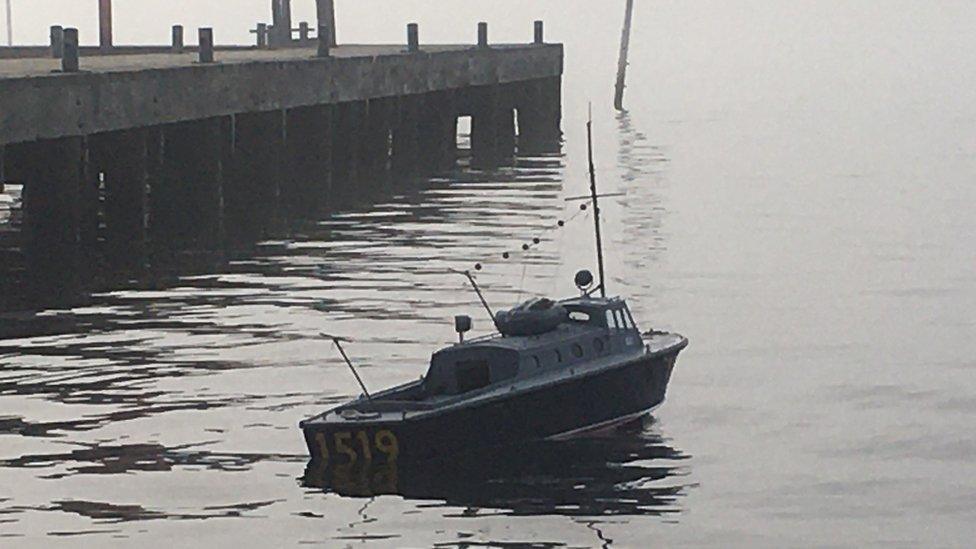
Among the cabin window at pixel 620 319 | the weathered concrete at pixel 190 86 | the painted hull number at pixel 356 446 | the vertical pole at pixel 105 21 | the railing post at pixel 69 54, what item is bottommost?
the painted hull number at pixel 356 446

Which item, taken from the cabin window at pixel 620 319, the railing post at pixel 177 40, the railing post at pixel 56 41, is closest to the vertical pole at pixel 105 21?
the railing post at pixel 177 40

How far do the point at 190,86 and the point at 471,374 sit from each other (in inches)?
962

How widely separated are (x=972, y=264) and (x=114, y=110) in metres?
18.4

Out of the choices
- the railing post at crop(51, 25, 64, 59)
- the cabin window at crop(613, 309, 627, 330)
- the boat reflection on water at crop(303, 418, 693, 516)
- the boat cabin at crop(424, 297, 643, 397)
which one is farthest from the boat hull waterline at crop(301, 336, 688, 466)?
the railing post at crop(51, 25, 64, 59)

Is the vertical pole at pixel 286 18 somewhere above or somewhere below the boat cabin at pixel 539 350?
above

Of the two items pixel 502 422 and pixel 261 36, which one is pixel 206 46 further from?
pixel 261 36

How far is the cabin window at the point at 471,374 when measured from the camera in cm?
2975

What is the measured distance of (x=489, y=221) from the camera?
195 ft

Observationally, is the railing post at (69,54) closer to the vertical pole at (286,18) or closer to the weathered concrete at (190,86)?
→ the weathered concrete at (190,86)

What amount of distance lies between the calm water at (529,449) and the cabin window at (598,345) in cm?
113

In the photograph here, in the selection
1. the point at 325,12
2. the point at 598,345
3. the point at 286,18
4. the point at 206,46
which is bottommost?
the point at 598,345

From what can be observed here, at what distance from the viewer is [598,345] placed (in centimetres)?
3150

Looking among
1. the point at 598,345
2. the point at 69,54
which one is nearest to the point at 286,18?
the point at 69,54

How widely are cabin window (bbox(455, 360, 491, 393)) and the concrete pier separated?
15.2m
